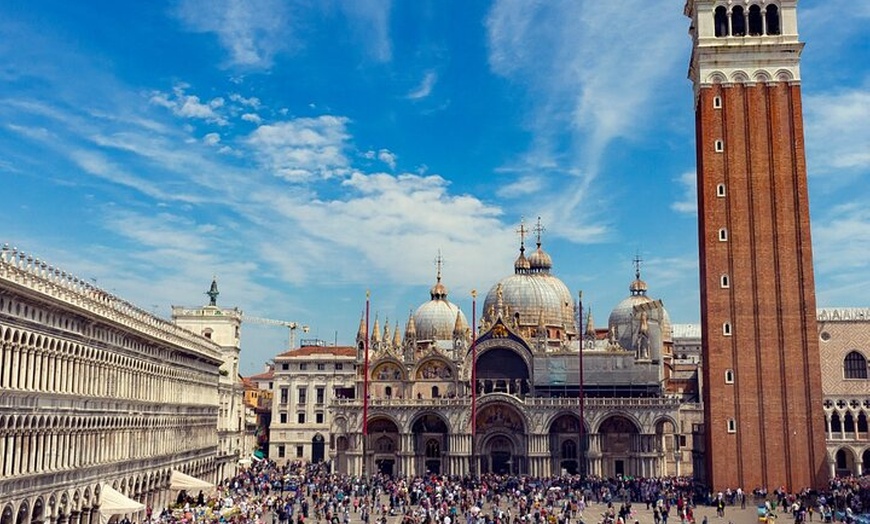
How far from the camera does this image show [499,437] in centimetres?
7250

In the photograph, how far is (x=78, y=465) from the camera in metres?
36.5

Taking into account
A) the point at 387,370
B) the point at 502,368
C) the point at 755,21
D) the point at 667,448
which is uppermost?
the point at 755,21

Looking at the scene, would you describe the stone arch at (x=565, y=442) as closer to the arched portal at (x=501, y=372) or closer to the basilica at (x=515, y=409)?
the basilica at (x=515, y=409)

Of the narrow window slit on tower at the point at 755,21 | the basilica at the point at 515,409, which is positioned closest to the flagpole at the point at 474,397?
the basilica at the point at 515,409

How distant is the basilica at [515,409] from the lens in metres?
69.8

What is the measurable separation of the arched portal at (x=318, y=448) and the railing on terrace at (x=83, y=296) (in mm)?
35074

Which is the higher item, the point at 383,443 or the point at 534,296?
the point at 534,296

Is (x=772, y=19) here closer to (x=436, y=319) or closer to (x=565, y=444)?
(x=565, y=444)

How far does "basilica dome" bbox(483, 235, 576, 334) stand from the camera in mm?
85000

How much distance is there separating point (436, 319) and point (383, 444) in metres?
19.1

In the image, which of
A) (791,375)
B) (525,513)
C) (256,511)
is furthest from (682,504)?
(256,511)

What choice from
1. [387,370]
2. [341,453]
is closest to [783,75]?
[387,370]

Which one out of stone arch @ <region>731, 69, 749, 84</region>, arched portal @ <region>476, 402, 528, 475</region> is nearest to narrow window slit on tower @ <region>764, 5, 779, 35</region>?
stone arch @ <region>731, 69, 749, 84</region>

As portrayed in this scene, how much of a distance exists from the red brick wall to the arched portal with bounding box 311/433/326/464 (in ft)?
146
